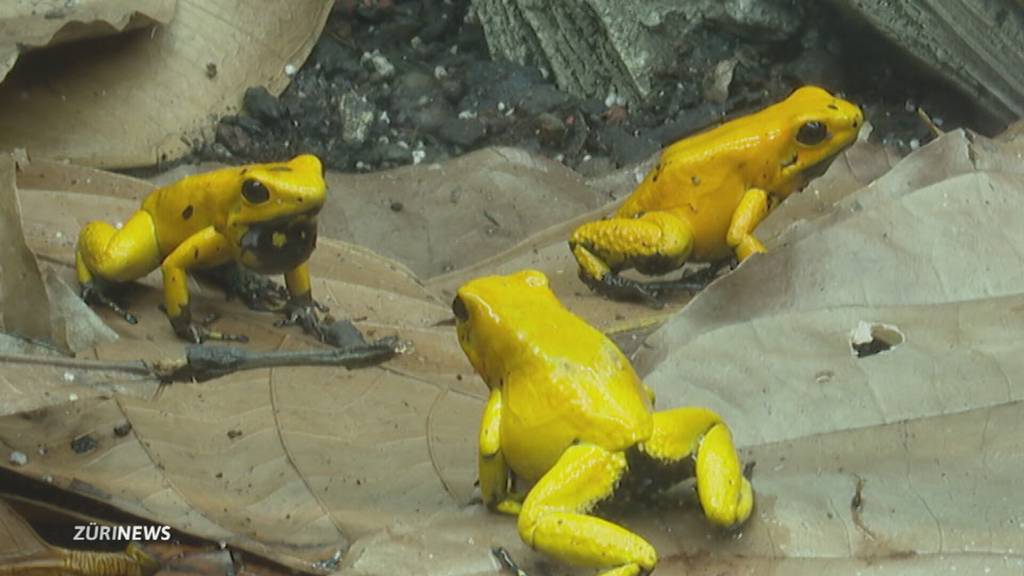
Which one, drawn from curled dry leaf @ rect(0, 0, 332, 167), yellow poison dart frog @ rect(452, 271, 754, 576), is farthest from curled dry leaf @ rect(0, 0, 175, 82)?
yellow poison dart frog @ rect(452, 271, 754, 576)

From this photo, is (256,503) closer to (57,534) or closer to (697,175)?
(57,534)

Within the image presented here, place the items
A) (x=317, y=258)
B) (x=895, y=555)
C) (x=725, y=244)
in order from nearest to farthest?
1. (x=895, y=555)
2. (x=317, y=258)
3. (x=725, y=244)

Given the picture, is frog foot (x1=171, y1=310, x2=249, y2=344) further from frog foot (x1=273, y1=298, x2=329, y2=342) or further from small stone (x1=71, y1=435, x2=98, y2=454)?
small stone (x1=71, y1=435, x2=98, y2=454)

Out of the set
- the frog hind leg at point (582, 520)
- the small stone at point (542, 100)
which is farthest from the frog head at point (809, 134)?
the frog hind leg at point (582, 520)

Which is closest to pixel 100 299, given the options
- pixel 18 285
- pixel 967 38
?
pixel 18 285

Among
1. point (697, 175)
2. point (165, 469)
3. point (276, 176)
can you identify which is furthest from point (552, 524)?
point (697, 175)

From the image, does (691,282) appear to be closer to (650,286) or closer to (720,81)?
(650,286)
